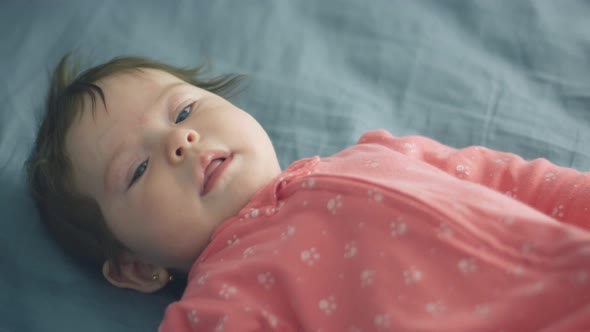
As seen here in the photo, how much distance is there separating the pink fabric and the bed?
0.28 metres

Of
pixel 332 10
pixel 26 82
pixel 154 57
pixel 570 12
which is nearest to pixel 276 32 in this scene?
pixel 332 10

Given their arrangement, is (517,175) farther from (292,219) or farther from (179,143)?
(179,143)

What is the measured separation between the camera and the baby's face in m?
1.07

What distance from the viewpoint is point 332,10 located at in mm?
1708

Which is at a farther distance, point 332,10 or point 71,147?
point 332,10

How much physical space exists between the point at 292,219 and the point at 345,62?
0.72 meters

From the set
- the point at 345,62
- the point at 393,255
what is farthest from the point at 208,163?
the point at 345,62

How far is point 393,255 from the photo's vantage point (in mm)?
919

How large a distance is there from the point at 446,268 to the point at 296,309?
23cm

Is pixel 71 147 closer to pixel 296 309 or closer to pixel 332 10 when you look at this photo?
pixel 296 309

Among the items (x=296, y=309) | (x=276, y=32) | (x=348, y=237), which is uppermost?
(x=276, y=32)

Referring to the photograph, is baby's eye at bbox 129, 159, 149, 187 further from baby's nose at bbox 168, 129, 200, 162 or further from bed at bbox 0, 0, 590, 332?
bed at bbox 0, 0, 590, 332

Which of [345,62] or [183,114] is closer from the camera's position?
[183,114]

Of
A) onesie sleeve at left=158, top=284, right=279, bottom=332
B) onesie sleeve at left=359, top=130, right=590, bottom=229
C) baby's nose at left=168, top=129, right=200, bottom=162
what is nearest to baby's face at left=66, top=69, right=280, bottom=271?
baby's nose at left=168, top=129, right=200, bottom=162
